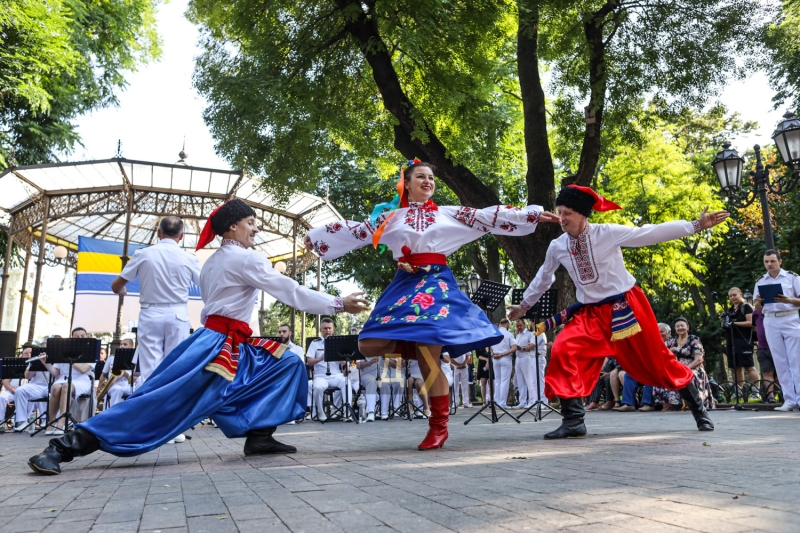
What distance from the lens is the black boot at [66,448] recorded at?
4.20 meters

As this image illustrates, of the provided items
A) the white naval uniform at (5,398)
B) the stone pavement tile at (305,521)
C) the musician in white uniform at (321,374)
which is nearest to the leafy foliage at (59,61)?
the white naval uniform at (5,398)

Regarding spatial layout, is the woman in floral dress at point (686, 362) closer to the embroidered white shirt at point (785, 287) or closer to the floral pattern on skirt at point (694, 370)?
the floral pattern on skirt at point (694, 370)

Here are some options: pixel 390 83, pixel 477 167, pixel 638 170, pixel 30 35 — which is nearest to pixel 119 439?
pixel 390 83

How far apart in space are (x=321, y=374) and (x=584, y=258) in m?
7.71

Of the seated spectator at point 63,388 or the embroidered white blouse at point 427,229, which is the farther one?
the seated spectator at point 63,388

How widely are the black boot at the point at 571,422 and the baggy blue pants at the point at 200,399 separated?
2.22 m

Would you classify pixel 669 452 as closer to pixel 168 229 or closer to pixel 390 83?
pixel 168 229

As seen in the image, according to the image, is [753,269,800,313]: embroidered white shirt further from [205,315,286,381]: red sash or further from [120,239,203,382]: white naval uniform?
[120,239,203,382]: white naval uniform

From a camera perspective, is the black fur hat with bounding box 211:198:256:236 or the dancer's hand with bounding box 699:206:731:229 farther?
the dancer's hand with bounding box 699:206:731:229

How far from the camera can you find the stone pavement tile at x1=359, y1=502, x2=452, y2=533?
2.21 metres

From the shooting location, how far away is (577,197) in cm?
594

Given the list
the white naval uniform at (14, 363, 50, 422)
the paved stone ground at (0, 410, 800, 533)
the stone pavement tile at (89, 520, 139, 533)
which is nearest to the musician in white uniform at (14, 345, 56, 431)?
the white naval uniform at (14, 363, 50, 422)

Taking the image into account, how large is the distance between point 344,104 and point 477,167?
10.7ft

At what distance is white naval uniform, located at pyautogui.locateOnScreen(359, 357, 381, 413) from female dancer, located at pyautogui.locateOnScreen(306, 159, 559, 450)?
7.09 meters
